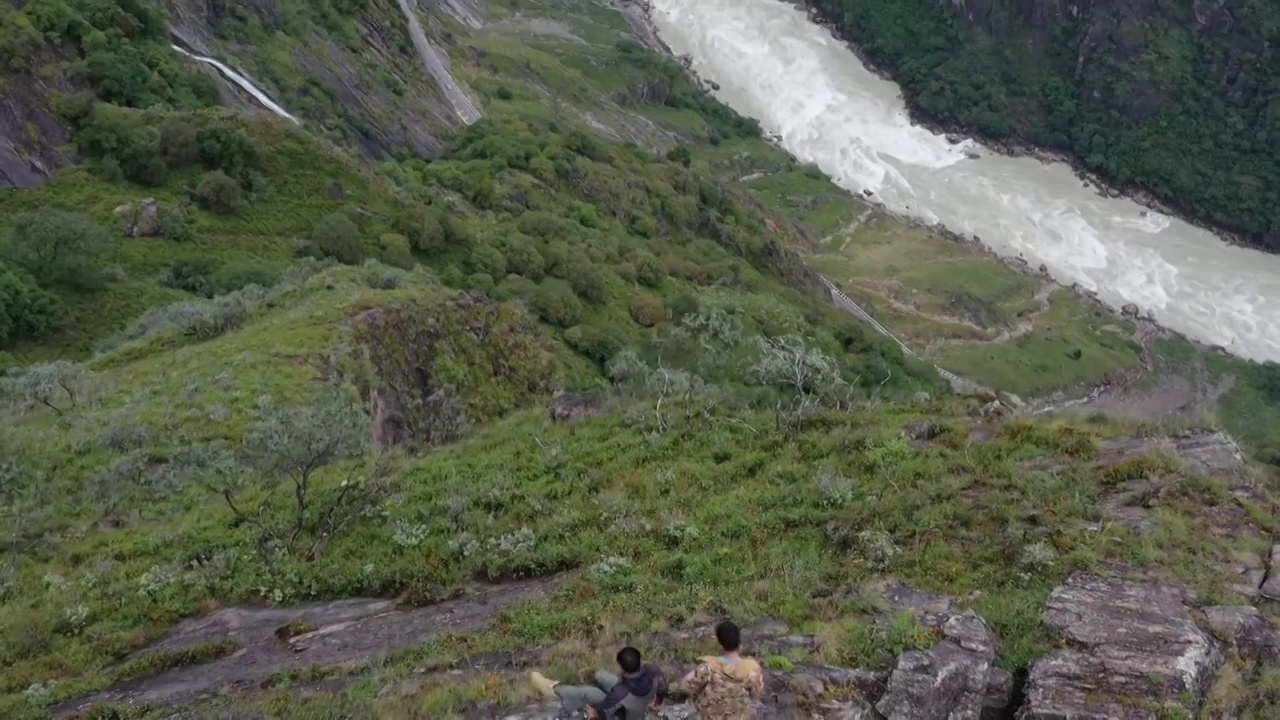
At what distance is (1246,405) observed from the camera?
90625 mm

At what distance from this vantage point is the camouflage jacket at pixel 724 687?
9453 mm

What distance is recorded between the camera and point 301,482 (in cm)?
1738

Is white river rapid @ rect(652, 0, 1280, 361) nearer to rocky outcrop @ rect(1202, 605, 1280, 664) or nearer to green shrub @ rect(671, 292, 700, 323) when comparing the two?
green shrub @ rect(671, 292, 700, 323)

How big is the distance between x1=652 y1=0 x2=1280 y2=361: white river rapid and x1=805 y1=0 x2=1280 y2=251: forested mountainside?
22.7 feet

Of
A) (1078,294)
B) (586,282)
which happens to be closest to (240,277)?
(586,282)

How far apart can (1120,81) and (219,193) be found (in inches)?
5854

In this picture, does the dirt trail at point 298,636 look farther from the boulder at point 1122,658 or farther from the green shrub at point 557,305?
the green shrub at point 557,305

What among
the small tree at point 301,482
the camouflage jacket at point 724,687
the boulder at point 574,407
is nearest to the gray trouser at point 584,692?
the camouflage jacket at point 724,687

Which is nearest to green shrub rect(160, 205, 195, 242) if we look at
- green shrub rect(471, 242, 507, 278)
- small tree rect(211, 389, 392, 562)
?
green shrub rect(471, 242, 507, 278)

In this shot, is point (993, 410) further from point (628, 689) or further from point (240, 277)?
point (240, 277)

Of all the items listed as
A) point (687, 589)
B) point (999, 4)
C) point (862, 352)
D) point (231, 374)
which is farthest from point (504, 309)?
point (999, 4)

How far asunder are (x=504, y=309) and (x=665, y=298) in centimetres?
2292

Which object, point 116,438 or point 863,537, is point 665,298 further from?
point 863,537

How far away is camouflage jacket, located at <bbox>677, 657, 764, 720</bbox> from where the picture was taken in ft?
31.0
